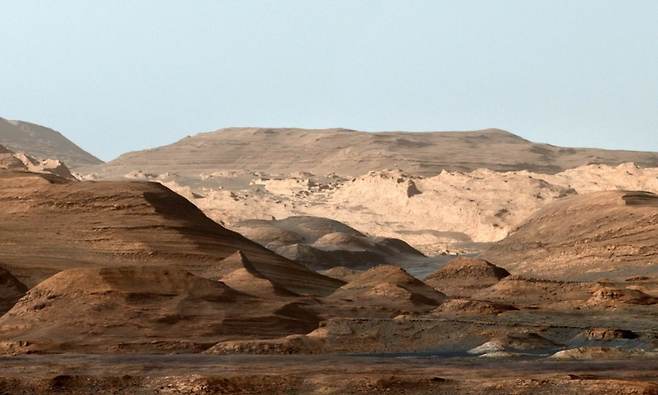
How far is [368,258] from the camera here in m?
89.8

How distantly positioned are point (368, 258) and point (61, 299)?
174ft

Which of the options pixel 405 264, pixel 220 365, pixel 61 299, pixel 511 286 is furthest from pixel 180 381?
pixel 405 264

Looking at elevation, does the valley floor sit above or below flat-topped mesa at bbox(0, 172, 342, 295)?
below

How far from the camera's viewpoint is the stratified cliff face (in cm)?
6581

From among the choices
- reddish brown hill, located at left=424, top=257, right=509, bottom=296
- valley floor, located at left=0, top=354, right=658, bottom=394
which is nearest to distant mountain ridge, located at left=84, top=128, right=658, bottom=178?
reddish brown hill, located at left=424, top=257, right=509, bottom=296

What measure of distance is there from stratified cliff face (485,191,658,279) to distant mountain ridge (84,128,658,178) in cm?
7789

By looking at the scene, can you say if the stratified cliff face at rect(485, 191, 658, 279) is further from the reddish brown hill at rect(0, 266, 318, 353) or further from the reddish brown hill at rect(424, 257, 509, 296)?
the reddish brown hill at rect(0, 266, 318, 353)

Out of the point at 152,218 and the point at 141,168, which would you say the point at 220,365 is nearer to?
→ the point at 152,218

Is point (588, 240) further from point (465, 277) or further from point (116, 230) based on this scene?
point (116, 230)

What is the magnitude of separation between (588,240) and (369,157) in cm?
10429

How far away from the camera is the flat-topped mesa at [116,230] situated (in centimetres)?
5041

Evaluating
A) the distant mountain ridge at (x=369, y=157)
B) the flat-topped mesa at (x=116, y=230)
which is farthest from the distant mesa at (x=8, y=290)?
the distant mountain ridge at (x=369, y=157)

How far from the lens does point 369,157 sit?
174m

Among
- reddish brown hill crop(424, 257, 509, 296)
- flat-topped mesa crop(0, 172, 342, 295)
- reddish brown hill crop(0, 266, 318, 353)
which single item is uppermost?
flat-topped mesa crop(0, 172, 342, 295)
